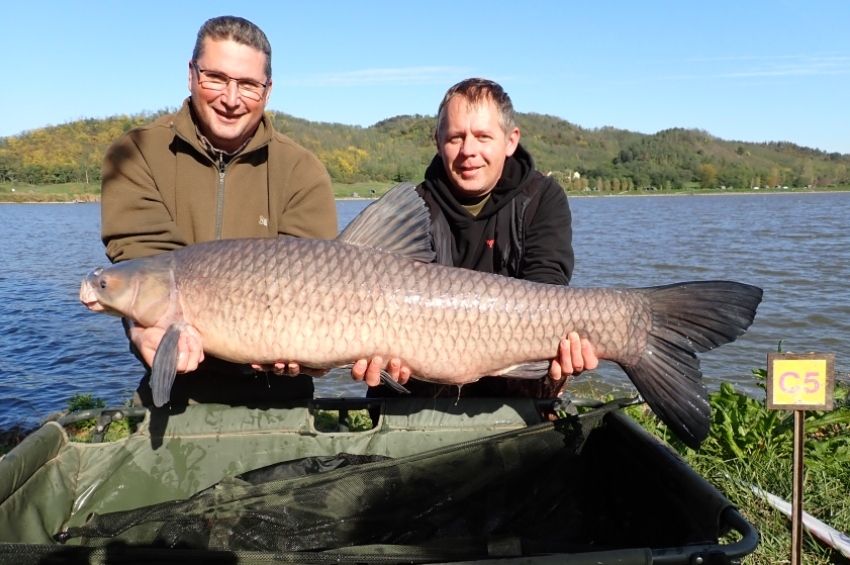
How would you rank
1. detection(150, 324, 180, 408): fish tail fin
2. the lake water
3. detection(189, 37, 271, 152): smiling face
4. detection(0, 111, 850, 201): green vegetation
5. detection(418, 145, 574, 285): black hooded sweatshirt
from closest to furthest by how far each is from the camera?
detection(150, 324, 180, 408): fish tail fin < detection(189, 37, 271, 152): smiling face < detection(418, 145, 574, 285): black hooded sweatshirt < the lake water < detection(0, 111, 850, 201): green vegetation

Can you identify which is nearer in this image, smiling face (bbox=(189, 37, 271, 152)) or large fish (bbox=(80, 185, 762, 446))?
large fish (bbox=(80, 185, 762, 446))

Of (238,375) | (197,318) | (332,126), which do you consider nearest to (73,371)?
(238,375)

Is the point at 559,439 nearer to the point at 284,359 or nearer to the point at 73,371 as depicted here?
the point at 284,359

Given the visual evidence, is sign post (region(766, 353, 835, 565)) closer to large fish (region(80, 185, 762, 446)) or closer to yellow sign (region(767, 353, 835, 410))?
yellow sign (region(767, 353, 835, 410))

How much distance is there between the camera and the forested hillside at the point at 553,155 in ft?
242

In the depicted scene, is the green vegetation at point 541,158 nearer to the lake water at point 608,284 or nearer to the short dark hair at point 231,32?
the lake water at point 608,284

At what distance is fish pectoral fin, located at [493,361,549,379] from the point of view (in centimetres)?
214

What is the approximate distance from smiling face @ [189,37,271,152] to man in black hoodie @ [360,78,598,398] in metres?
0.68

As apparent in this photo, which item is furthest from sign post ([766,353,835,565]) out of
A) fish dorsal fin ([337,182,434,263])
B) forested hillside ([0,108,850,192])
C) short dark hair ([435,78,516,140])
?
forested hillside ([0,108,850,192])

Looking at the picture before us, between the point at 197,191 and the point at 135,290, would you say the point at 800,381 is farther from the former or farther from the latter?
the point at 197,191

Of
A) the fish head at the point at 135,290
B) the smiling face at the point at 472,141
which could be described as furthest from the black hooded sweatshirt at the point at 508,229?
the fish head at the point at 135,290

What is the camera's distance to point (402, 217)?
222cm

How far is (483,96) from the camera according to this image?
8.04ft

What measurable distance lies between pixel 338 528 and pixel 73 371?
5.44m
